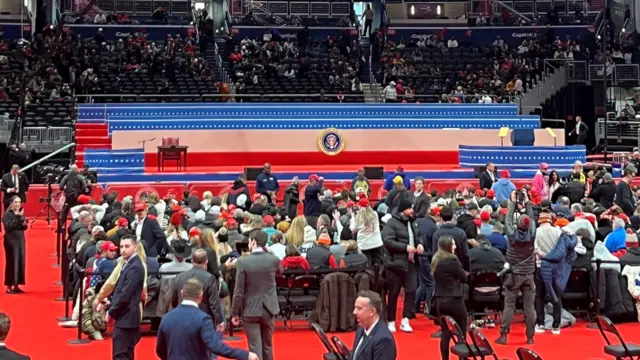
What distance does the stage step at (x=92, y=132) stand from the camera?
29688 millimetres

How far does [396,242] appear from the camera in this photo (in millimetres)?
11977

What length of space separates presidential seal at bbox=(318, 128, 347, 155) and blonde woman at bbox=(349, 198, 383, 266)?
15531mm

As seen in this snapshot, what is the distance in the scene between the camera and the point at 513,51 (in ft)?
135

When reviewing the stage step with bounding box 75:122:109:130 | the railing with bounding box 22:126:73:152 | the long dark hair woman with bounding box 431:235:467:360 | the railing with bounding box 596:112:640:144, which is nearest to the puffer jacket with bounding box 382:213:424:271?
the long dark hair woman with bounding box 431:235:467:360

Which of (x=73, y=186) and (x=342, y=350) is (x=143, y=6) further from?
(x=342, y=350)

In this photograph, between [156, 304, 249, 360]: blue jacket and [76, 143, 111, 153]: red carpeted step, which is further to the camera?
[76, 143, 111, 153]: red carpeted step

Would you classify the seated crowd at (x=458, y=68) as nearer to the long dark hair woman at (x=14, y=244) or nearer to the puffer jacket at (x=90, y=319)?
the long dark hair woman at (x=14, y=244)

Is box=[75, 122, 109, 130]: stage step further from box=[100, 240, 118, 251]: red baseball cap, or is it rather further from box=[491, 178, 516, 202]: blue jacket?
box=[100, 240, 118, 251]: red baseball cap

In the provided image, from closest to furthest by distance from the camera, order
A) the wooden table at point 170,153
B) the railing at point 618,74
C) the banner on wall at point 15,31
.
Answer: the wooden table at point 170,153, the railing at point 618,74, the banner on wall at point 15,31

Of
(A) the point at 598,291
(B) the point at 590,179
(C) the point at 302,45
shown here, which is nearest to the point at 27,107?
(C) the point at 302,45

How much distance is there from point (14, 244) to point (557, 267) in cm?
838

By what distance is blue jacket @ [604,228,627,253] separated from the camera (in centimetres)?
1327

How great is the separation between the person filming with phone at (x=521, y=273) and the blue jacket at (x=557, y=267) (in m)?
0.44

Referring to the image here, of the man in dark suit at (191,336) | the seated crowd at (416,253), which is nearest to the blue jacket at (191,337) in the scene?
the man in dark suit at (191,336)
